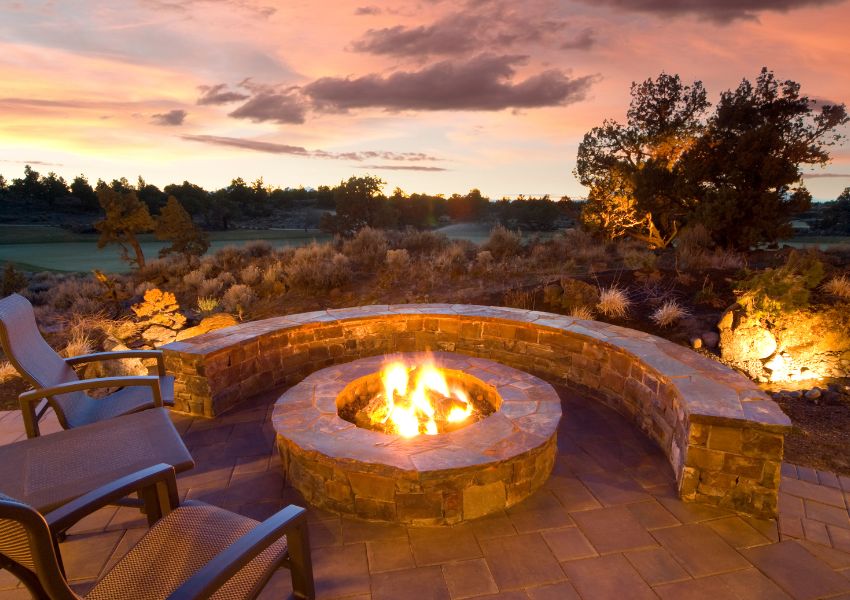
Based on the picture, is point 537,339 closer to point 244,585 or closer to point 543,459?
point 543,459

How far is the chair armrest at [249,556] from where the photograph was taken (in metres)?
1.39

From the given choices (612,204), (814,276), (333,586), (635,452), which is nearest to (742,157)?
(612,204)

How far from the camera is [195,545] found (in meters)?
1.84

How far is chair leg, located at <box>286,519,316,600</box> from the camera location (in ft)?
5.96

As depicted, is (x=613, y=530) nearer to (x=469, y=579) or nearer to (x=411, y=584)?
(x=469, y=579)

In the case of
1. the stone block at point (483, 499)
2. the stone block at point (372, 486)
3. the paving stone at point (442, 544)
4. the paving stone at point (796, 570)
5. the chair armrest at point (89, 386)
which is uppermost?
the chair armrest at point (89, 386)

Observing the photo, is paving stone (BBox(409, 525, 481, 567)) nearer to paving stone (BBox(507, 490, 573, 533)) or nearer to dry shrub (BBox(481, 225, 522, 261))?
paving stone (BBox(507, 490, 573, 533))

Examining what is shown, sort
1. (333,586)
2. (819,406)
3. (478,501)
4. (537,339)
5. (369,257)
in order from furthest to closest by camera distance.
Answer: (369,257)
(819,406)
(537,339)
(478,501)
(333,586)

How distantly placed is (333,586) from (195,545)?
2.74 feet

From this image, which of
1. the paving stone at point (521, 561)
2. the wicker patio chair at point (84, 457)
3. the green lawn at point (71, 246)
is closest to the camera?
the wicker patio chair at point (84, 457)

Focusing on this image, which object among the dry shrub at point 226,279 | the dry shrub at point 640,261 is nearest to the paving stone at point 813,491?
the dry shrub at point 640,261

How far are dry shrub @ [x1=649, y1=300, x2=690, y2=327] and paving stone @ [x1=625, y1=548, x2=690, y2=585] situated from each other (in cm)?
539

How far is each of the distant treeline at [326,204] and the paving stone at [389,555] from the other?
24.9 meters

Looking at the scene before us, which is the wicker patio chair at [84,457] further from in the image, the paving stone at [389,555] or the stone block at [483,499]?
the stone block at [483,499]
